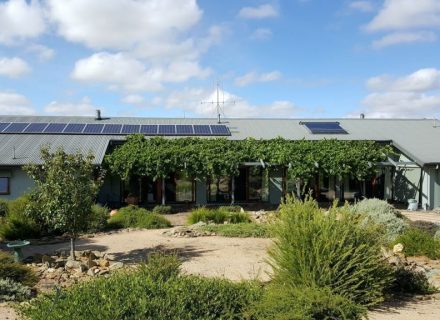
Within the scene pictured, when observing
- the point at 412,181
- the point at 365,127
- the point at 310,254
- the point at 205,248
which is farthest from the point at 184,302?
the point at 365,127

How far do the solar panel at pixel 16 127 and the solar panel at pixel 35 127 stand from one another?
0.93 ft

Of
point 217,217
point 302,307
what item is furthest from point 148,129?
point 302,307

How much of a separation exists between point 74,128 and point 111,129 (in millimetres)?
2230

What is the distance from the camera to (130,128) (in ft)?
85.0

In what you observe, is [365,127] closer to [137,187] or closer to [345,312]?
[137,187]

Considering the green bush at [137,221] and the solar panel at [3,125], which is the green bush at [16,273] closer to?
the green bush at [137,221]

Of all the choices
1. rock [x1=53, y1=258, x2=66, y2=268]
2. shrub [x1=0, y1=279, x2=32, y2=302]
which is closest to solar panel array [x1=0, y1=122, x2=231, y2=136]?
rock [x1=53, y1=258, x2=66, y2=268]

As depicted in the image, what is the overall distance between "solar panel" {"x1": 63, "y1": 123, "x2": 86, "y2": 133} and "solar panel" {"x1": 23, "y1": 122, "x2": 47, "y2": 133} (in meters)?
1.40

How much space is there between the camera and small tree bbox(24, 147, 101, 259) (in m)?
11.2

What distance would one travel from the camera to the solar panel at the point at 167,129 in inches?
1009

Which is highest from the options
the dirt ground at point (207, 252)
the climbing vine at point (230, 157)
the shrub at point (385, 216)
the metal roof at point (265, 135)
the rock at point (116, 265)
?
the metal roof at point (265, 135)

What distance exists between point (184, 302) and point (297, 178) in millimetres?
17966

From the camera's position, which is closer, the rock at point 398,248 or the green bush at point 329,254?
the green bush at point 329,254

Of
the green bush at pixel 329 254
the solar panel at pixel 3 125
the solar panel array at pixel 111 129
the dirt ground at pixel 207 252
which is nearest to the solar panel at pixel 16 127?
the solar panel array at pixel 111 129
